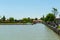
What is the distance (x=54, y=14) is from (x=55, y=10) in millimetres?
3351

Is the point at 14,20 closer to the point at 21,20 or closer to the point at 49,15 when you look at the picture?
the point at 21,20

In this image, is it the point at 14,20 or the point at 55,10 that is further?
the point at 14,20

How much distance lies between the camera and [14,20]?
150 m

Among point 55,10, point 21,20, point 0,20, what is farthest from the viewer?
point 21,20

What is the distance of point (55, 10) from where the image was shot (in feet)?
327

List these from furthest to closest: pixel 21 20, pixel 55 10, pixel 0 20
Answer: pixel 21 20, pixel 0 20, pixel 55 10

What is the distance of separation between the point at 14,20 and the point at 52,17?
182 ft

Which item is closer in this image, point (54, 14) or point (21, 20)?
point (54, 14)

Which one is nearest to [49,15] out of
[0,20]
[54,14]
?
[54,14]

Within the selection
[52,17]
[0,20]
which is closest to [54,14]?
[52,17]

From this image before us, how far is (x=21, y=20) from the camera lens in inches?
6078

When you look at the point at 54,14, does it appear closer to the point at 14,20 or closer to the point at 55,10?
the point at 55,10

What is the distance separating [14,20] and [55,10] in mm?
56647

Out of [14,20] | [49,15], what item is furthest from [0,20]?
[49,15]
